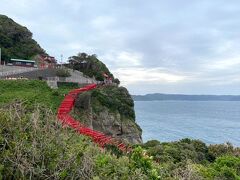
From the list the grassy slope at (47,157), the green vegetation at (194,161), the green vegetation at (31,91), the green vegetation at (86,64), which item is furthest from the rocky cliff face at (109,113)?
the grassy slope at (47,157)

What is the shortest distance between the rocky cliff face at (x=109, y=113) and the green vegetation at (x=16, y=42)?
2675 centimetres

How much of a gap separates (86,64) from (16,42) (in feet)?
52.9

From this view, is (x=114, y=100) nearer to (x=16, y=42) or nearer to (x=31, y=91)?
(x=31, y=91)

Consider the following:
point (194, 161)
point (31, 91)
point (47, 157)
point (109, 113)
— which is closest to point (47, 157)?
point (47, 157)

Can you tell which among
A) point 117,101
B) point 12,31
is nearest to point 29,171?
point 117,101

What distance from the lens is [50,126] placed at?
25.2 feet

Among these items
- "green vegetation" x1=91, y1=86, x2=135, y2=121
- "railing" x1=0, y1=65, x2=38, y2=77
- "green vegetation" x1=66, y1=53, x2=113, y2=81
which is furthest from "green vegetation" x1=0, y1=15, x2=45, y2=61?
"green vegetation" x1=91, y1=86, x2=135, y2=121

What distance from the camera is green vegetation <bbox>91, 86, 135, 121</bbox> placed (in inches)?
1873

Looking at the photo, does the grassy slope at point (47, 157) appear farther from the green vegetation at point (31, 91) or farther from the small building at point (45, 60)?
the small building at point (45, 60)

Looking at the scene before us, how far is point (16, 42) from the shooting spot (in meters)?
77.2

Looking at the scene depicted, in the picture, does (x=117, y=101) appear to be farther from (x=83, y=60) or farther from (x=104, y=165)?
(x=104, y=165)

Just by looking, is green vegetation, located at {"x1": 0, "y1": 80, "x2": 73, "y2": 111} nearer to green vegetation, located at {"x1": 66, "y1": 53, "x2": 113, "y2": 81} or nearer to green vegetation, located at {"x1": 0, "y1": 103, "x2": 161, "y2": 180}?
green vegetation, located at {"x1": 66, "y1": 53, "x2": 113, "y2": 81}

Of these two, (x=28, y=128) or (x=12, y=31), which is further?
(x=12, y=31)

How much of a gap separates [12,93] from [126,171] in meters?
35.6
